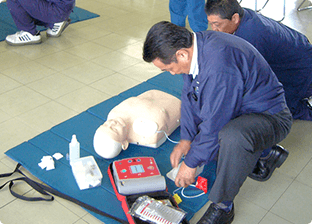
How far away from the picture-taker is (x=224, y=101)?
144 cm

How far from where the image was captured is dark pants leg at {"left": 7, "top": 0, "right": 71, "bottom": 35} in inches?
127

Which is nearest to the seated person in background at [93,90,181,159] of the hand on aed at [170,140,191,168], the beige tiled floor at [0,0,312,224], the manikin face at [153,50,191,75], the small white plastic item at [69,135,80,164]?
the small white plastic item at [69,135,80,164]

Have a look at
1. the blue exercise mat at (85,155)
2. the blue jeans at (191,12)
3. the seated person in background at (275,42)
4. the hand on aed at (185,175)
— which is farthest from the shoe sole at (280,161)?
the blue jeans at (191,12)

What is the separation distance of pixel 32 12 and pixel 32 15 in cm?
4

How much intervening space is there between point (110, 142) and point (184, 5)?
2284 mm

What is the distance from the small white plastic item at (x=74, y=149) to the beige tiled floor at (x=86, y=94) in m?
0.25

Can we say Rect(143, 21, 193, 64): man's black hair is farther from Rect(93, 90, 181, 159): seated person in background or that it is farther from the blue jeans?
the blue jeans

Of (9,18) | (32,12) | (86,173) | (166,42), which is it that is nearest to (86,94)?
(86,173)

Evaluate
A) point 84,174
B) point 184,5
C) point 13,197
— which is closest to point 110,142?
point 84,174

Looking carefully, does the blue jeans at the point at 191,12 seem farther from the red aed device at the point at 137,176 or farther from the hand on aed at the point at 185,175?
the hand on aed at the point at 185,175

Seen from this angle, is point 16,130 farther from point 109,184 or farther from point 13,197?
point 109,184

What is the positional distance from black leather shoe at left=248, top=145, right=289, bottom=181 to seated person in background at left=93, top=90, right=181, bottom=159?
1.88ft

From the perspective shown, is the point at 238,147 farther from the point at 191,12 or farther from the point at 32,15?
the point at 32,15

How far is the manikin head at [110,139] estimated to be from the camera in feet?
6.10
